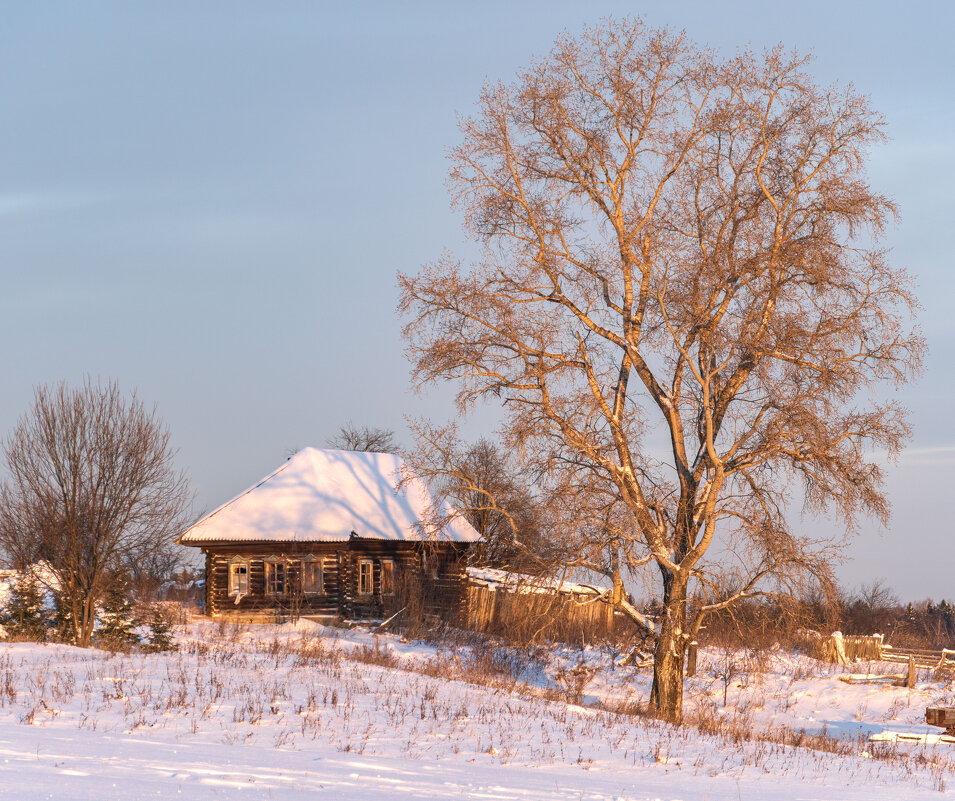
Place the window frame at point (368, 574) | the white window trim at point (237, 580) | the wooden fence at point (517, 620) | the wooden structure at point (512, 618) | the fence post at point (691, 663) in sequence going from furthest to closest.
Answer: the window frame at point (368, 574), the white window trim at point (237, 580), the wooden fence at point (517, 620), the wooden structure at point (512, 618), the fence post at point (691, 663)

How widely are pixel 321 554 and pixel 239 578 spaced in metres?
3.15

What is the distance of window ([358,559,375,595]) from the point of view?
37.4 m

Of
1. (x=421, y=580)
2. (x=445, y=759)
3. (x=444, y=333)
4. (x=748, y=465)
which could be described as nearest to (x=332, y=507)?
(x=421, y=580)

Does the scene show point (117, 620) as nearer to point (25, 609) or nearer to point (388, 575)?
point (25, 609)

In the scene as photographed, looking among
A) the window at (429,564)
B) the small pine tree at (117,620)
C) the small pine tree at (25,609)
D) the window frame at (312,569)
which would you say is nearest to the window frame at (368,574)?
the window frame at (312,569)

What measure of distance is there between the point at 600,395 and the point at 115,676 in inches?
428

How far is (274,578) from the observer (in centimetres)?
3656

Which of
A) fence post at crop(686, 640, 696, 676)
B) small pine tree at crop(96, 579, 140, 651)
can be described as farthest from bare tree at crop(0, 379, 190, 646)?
fence post at crop(686, 640, 696, 676)

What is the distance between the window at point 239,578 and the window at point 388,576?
5.15 metres

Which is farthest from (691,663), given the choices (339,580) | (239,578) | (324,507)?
(239,578)

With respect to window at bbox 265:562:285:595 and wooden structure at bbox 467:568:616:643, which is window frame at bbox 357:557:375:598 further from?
wooden structure at bbox 467:568:616:643

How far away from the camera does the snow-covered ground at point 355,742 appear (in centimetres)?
916

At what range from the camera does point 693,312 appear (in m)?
20.2

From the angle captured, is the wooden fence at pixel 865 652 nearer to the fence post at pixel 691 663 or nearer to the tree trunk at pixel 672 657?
the fence post at pixel 691 663
